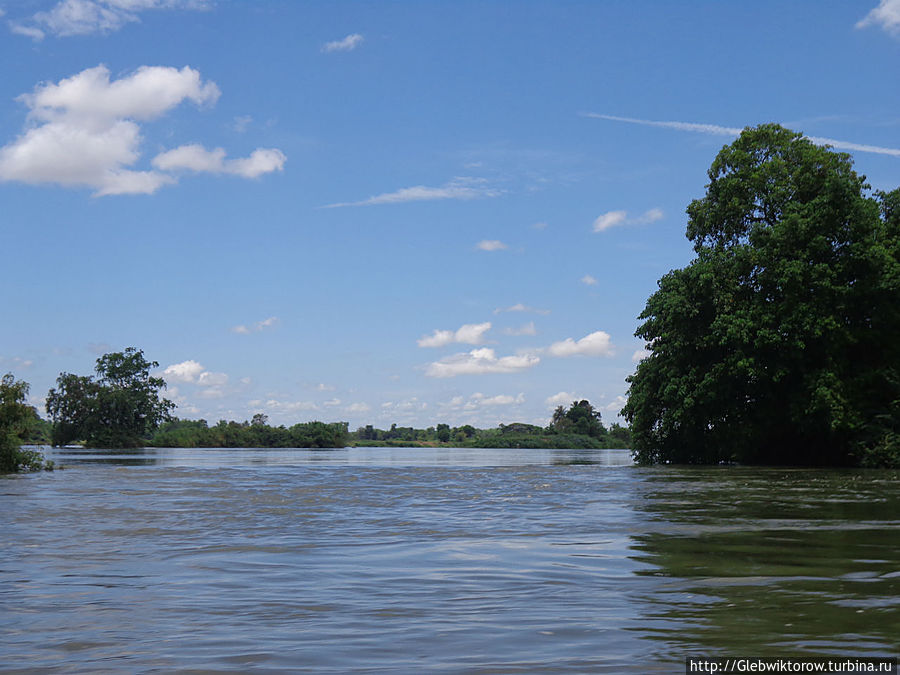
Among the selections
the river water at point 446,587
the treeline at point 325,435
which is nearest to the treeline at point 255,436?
the treeline at point 325,435

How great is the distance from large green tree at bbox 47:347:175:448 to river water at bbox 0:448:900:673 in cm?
9165

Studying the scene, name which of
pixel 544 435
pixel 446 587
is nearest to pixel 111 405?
pixel 544 435

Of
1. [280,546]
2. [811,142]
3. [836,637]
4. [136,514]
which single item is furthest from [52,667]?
[811,142]

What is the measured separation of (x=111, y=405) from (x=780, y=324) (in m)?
87.2

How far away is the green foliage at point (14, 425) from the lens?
30.7 m

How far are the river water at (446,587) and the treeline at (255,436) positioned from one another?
115031 millimetres

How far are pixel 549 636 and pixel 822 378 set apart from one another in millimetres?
29977

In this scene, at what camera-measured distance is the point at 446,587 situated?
23.9 feet

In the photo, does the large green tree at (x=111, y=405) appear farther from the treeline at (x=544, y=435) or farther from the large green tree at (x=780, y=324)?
the large green tree at (x=780, y=324)

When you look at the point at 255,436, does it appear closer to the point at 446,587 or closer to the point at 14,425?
the point at 14,425

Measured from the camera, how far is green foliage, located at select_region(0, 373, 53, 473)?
3072cm

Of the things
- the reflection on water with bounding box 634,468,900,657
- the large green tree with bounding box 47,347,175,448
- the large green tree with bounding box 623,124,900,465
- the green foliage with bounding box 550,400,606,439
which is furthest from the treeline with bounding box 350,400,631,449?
the reflection on water with bounding box 634,468,900,657

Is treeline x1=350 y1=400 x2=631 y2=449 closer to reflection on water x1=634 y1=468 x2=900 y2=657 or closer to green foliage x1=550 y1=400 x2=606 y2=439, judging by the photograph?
green foliage x1=550 y1=400 x2=606 y2=439

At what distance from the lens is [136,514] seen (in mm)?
14969
